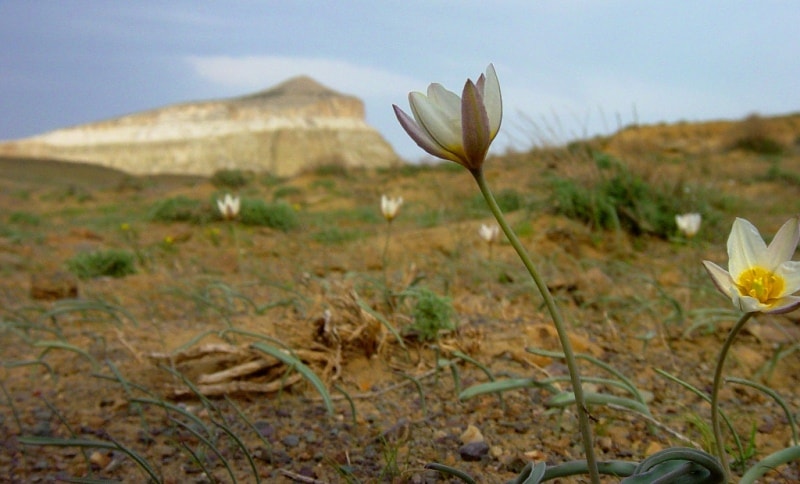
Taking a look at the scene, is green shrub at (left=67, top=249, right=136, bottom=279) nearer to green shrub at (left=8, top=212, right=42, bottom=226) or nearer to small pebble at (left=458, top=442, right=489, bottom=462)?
small pebble at (left=458, top=442, right=489, bottom=462)

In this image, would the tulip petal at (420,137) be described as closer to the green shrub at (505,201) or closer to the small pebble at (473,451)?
the small pebble at (473,451)

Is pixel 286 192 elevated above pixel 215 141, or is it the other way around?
pixel 215 141

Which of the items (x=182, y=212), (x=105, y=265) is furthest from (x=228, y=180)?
(x=105, y=265)

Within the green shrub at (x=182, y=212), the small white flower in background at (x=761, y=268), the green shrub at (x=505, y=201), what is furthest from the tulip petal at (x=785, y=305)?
the green shrub at (x=182, y=212)

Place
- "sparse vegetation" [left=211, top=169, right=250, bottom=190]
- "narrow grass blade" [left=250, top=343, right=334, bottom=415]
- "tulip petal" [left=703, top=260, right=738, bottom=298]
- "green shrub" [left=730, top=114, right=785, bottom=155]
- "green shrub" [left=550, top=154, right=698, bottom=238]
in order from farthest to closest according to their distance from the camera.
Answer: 1. "green shrub" [left=730, top=114, right=785, bottom=155]
2. "sparse vegetation" [left=211, top=169, right=250, bottom=190]
3. "green shrub" [left=550, top=154, right=698, bottom=238]
4. "narrow grass blade" [left=250, top=343, right=334, bottom=415]
5. "tulip petal" [left=703, top=260, right=738, bottom=298]

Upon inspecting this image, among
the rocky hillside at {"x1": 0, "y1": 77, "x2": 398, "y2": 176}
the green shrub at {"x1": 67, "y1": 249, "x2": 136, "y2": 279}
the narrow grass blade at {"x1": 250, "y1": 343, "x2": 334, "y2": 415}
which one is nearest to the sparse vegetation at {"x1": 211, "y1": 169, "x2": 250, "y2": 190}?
the green shrub at {"x1": 67, "y1": 249, "x2": 136, "y2": 279}

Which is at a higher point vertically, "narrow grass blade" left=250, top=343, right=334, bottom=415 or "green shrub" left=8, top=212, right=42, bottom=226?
"narrow grass blade" left=250, top=343, right=334, bottom=415

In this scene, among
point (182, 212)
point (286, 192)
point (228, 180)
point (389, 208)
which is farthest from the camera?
point (228, 180)

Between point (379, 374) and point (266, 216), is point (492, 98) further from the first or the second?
point (266, 216)
